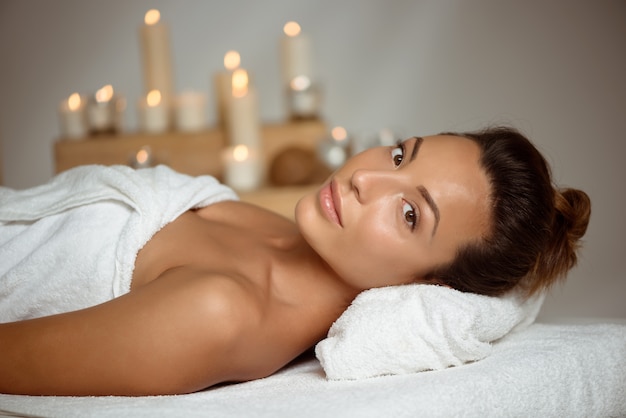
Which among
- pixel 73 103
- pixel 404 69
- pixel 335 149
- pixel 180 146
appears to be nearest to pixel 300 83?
pixel 335 149

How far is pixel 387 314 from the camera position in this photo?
144cm

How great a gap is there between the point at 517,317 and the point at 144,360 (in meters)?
0.70

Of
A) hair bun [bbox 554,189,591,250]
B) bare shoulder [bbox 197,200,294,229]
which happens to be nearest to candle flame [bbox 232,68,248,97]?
bare shoulder [bbox 197,200,294,229]

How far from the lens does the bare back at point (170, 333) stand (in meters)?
1.31

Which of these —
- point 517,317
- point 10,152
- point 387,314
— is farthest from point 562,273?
point 10,152

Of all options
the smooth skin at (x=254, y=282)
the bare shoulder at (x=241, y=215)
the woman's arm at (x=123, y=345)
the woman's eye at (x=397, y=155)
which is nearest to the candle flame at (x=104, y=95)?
the bare shoulder at (x=241, y=215)

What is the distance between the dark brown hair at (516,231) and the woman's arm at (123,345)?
17.9 inches

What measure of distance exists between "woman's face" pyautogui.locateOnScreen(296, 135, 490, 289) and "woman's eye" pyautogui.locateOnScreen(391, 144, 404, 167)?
40 millimetres

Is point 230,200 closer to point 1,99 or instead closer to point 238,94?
point 238,94

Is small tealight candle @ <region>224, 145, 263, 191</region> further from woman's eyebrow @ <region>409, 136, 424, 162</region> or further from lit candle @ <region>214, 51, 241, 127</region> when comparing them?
woman's eyebrow @ <region>409, 136, 424, 162</region>

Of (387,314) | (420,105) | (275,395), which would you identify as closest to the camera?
(275,395)

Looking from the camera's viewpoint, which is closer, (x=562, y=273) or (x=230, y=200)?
(x=562, y=273)

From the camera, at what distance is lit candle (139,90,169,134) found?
3182 millimetres

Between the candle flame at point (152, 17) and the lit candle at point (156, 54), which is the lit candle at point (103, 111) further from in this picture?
the candle flame at point (152, 17)
